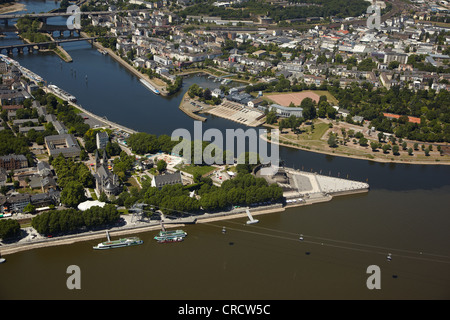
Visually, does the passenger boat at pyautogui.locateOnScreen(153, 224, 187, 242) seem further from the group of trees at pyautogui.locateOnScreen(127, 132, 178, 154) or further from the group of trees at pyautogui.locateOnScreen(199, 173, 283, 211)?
the group of trees at pyautogui.locateOnScreen(127, 132, 178, 154)

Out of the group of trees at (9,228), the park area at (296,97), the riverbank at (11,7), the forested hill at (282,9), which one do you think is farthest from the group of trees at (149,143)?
the riverbank at (11,7)

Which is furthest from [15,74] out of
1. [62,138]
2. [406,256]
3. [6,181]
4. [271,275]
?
[406,256]

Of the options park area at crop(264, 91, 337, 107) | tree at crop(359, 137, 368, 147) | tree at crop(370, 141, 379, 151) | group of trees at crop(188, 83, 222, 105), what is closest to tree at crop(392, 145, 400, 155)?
tree at crop(370, 141, 379, 151)

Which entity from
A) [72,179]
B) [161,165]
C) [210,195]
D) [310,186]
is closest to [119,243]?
[210,195]

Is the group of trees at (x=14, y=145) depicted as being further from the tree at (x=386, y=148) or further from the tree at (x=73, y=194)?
the tree at (x=386, y=148)

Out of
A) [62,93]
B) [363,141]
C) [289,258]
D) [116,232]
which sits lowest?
[289,258]

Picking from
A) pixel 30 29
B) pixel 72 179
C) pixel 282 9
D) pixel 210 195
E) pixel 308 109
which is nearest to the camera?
pixel 210 195

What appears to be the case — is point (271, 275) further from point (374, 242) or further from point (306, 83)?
point (306, 83)

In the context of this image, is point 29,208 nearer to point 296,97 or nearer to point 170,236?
point 170,236
